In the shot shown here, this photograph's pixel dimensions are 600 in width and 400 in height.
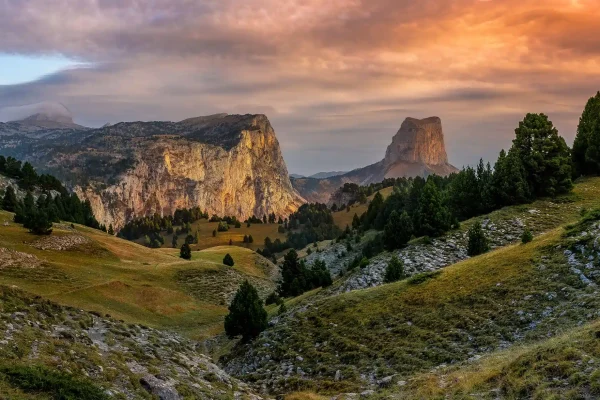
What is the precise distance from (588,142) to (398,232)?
35.5 meters

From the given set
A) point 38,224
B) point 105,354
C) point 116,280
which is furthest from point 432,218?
point 38,224

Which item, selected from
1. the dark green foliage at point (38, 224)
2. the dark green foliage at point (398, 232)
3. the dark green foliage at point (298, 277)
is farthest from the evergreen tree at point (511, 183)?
the dark green foliage at point (38, 224)

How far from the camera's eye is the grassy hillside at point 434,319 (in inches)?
936

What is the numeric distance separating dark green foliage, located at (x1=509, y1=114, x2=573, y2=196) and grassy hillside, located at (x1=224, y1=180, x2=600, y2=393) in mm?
22078

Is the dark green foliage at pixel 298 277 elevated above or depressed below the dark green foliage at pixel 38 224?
below

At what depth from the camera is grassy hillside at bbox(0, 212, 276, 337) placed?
4634cm

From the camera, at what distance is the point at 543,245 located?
32500 millimetres

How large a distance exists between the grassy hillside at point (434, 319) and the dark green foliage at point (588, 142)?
128ft

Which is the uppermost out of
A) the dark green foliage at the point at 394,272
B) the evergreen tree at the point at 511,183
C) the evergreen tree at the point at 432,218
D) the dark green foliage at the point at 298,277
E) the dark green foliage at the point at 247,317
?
the evergreen tree at the point at 511,183

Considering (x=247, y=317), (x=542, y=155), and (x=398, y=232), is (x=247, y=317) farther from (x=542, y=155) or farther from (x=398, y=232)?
(x=542, y=155)

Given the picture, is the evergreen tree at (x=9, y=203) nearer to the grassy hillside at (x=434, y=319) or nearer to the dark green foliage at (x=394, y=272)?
the grassy hillside at (x=434, y=319)

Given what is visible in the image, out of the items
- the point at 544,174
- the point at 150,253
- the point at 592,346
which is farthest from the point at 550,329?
the point at 150,253

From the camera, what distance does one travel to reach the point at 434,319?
91.9 ft

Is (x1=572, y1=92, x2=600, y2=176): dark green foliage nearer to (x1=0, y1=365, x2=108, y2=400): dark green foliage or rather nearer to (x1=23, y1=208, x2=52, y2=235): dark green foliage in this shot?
(x1=0, y1=365, x2=108, y2=400): dark green foliage
